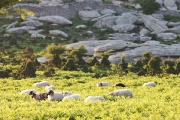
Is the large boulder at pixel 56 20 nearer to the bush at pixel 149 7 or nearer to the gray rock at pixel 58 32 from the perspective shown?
the gray rock at pixel 58 32

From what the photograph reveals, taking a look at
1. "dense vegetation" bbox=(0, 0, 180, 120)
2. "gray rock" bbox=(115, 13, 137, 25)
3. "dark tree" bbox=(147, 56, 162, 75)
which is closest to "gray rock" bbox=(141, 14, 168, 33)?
"gray rock" bbox=(115, 13, 137, 25)

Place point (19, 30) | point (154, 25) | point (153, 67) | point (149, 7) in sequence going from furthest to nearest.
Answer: point (149, 7), point (154, 25), point (19, 30), point (153, 67)

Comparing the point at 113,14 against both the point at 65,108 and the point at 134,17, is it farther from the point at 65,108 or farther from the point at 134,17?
the point at 65,108

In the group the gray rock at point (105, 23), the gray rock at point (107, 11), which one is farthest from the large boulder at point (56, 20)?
the gray rock at point (107, 11)

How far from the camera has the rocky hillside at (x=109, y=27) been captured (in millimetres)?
44406

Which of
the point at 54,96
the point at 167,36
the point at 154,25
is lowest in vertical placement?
the point at 167,36

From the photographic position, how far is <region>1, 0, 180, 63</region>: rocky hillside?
44406 mm

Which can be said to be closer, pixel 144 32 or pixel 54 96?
pixel 54 96

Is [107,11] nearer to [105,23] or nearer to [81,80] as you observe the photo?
[105,23]

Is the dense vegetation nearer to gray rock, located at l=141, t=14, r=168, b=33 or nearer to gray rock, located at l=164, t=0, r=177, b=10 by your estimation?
gray rock, located at l=141, t=14, r=168, b=33

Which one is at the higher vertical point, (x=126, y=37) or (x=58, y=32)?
(x=126, y=37)

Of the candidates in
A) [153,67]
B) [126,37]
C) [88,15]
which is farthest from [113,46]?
[88,15]

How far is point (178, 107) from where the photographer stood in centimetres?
1427

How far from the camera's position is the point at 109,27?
7069 cm
